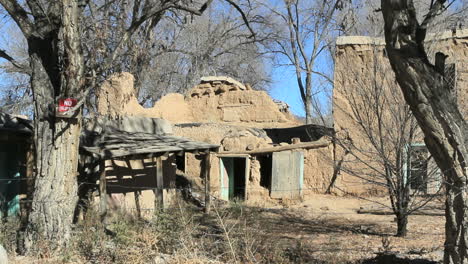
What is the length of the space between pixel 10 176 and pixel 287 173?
9111 mm

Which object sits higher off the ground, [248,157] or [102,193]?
[248,157]

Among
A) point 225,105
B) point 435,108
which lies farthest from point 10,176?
point 225,105

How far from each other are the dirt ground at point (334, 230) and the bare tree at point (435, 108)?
1.81 m

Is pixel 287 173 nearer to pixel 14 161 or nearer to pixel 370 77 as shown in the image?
pixel 370 77

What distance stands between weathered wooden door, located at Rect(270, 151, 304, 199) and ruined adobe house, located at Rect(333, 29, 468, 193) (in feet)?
4.67

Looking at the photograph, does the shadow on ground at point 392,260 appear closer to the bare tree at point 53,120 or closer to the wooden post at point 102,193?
the bare tree at point 53,120

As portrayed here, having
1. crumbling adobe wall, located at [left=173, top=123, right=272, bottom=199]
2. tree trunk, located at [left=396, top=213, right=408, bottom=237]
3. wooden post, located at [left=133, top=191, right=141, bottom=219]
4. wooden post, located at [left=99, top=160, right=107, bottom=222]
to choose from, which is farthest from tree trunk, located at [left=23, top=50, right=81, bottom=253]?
crumbling adobe wall, located at [left=173, top=123, right=272, bottom=199]

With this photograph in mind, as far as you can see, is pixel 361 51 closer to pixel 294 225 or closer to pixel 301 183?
pixel 301 183

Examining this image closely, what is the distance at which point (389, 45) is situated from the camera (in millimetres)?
5555

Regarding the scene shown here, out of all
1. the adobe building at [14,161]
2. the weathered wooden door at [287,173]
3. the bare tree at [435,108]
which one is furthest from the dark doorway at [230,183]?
the bare tree at [435,108]

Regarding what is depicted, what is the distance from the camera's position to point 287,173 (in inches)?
650

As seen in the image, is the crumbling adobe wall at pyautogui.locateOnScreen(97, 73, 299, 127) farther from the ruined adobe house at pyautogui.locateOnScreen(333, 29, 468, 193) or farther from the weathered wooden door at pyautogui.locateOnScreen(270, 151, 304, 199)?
the ruined adobe house at pyautogui.locateOnScreen(333, 29, 468, 193)

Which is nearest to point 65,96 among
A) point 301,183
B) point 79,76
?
point 79,76

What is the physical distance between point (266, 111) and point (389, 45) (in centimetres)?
1648
